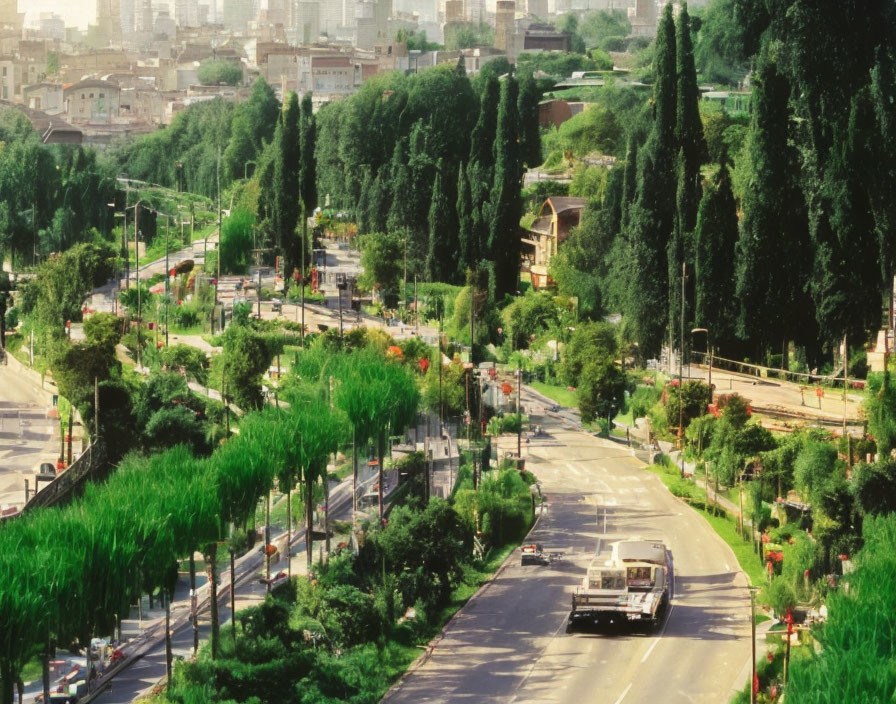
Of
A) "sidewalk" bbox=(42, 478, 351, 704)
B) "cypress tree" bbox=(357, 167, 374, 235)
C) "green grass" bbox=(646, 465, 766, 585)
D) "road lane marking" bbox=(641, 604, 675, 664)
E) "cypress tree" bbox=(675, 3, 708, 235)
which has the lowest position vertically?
"sidewalk" bbox=(42, 478, 351, 704)

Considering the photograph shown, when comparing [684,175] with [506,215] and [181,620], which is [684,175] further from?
[181,620]

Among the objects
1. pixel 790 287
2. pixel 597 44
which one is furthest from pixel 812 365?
pixel 597 44

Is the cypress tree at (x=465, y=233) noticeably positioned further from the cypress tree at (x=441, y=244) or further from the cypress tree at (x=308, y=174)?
the cypress tree at (x=308, y=174)

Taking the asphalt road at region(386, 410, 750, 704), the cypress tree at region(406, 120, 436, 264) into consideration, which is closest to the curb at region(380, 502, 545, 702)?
the asphalt road at region(386, 410, 750, 704)

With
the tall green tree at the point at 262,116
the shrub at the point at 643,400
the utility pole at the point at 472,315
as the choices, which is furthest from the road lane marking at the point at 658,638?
the tall green tree at the point at 262,116

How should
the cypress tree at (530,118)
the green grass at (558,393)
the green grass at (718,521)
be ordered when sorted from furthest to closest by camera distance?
1. the cypress tree at (530,118)
2. the green grass at (558,393)
3. the green grass at (718,521)

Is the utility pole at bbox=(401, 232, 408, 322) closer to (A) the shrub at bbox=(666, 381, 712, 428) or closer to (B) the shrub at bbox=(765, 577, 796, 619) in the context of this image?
(A) the shrub at bbox=(666, 381, 712, 428)
